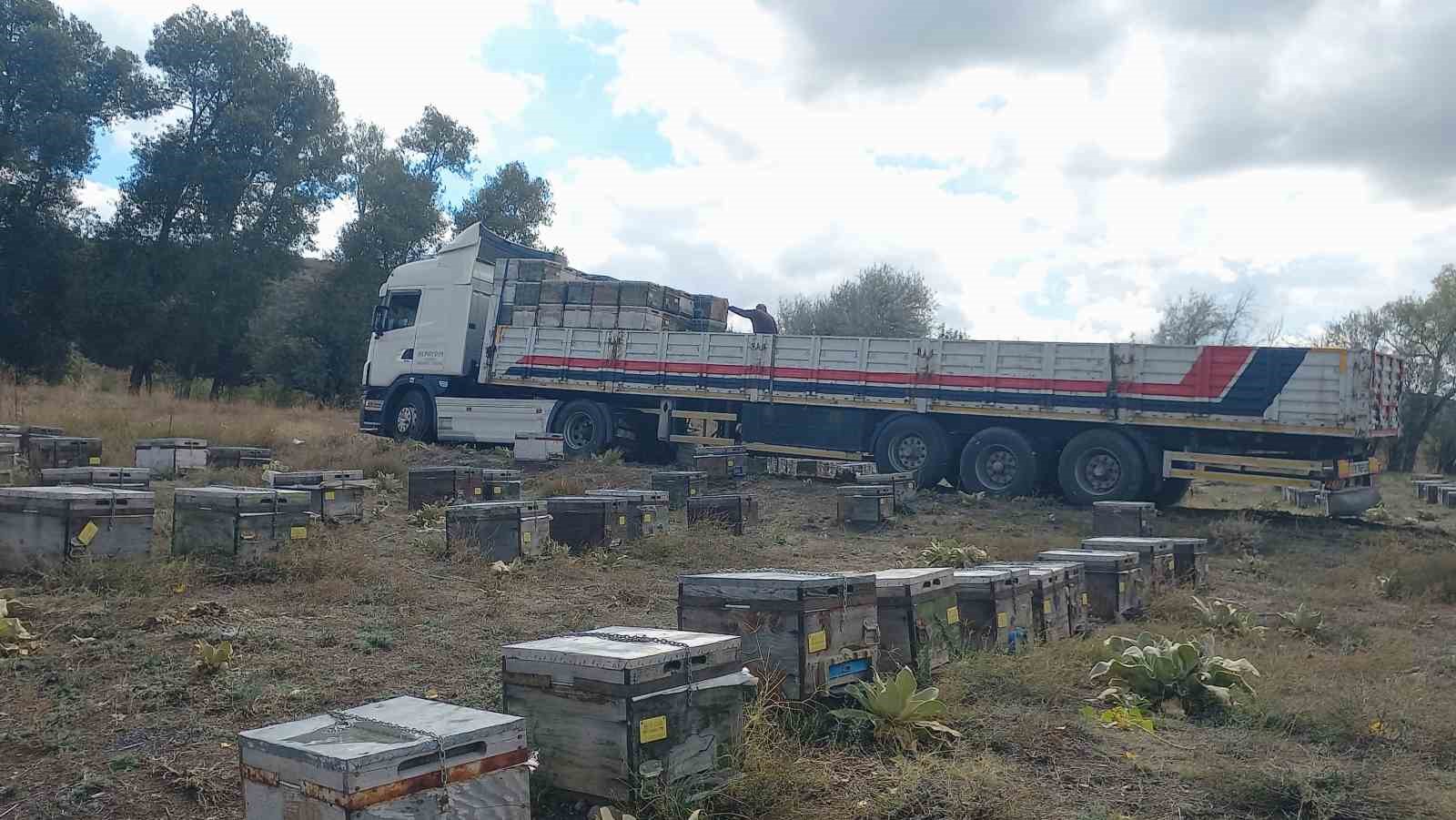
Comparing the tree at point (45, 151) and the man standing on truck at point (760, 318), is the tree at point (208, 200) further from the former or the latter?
the man standing on truck at point (760, 318)

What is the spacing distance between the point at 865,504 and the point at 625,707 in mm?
10746

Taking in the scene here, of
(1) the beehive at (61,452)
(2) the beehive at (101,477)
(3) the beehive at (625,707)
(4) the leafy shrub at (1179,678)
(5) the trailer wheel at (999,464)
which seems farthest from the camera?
(5) the trailer wheel at (999,464)

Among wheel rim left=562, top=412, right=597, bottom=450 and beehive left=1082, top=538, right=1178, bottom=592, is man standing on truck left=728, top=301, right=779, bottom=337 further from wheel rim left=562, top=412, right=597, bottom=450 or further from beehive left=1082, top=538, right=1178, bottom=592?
beehive left=1082, top=538, right=1178, bottom=592

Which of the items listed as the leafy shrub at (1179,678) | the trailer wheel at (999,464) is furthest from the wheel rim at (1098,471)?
the leafy shrub at (1179,678)

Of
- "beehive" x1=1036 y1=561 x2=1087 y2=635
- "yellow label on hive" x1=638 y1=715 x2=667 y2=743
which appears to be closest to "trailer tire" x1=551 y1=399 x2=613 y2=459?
"beehive" x1=1036 y1=561 x2=1087 y2=635

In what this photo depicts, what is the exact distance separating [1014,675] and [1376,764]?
1975 mm

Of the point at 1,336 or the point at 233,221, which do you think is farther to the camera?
the point at 233,221

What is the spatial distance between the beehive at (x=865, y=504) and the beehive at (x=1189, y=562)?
453 cm

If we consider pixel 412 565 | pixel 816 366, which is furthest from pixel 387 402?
pixel 412 565

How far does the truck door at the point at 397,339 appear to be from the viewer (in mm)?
23266

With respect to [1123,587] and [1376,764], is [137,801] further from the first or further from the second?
[1123,587]

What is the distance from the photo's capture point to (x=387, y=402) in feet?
77.6

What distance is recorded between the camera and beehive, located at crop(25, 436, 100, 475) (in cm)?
1553

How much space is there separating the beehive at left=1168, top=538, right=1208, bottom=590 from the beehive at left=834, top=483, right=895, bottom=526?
453 cm
